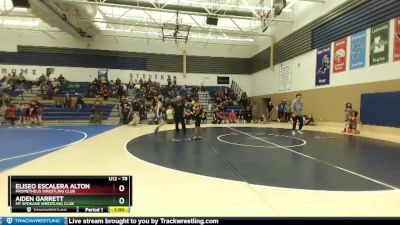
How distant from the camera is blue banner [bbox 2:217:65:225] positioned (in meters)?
1.98

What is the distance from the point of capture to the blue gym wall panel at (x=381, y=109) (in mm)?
11084

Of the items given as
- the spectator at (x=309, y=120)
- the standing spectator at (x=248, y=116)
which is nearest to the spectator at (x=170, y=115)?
the standing spectator at (x=248, y=116)

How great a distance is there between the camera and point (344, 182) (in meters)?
4.32

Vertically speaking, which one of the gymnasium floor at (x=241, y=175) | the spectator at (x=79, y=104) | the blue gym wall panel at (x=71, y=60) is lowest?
the gymnasium floor at (x=241, y=175)

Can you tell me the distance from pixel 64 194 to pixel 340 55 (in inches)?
616

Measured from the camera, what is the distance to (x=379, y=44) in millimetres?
12047

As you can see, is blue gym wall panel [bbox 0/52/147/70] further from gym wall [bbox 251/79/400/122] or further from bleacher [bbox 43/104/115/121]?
gym wall [bbox 251/79/400/122]

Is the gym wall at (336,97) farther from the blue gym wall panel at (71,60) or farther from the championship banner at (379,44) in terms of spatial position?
the blue gym wall panel at (71,60)

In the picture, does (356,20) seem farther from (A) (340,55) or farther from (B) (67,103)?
(B) (67,103)

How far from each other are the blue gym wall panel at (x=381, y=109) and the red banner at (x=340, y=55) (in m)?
2.38

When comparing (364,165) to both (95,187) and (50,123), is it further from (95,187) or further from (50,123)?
(50,123)

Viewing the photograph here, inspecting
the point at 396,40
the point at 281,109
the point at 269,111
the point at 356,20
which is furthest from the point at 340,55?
the point at 269,111

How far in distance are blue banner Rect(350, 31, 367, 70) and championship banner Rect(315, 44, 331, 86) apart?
176 centimetres

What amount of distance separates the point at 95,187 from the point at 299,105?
34.9 feet
